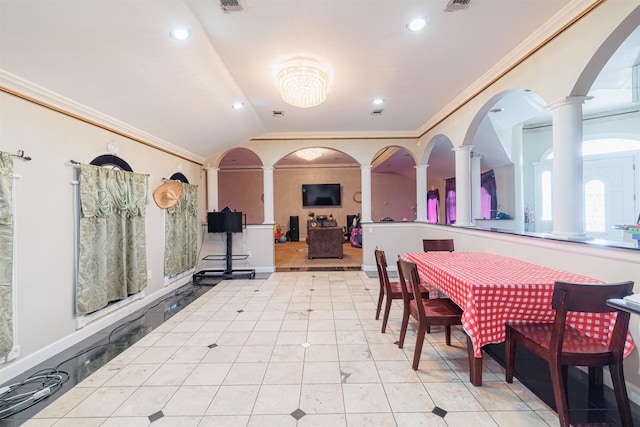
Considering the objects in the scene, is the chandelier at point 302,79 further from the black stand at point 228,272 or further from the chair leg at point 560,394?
the black stand at point 228,272

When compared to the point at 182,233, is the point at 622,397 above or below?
below

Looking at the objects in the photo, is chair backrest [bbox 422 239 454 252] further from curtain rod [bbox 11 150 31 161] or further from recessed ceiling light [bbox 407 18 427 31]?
curtain rod [bbox 11 150 31 161]

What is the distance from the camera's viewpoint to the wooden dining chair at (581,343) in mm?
1431

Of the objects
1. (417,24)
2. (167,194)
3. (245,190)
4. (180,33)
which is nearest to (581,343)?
(417,24)

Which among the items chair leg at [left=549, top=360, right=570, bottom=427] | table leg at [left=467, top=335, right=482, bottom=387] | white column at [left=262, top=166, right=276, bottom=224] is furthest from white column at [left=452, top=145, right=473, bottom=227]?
white column at [left=262, top=166, right=276, bottom=224]

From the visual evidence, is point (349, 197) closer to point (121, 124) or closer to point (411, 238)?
point (411, 238)

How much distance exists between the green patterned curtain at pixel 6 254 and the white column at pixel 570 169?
4.33 metres

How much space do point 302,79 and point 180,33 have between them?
1109 mm

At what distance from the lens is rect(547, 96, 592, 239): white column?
2236 millimetres

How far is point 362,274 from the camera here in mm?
5305

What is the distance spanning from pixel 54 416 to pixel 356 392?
1.95 m

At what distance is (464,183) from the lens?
4.00m

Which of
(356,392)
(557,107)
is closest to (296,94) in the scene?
(557,107)

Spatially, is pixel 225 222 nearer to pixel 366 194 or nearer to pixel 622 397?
pixel 366 194
